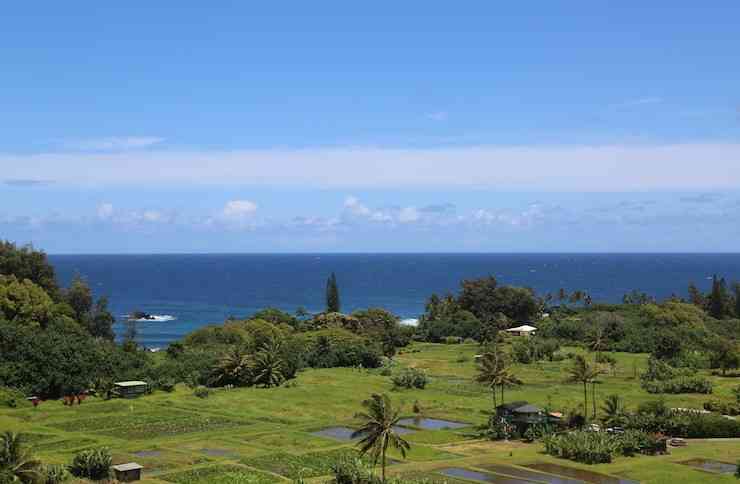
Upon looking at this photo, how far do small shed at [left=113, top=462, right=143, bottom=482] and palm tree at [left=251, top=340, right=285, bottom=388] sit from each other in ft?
105

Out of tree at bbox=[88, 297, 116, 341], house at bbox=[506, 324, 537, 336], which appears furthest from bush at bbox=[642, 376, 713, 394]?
tree at bbox=[88, 297, 116, 341]

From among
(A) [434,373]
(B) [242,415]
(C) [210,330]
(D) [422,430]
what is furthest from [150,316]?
(D) [422,430]

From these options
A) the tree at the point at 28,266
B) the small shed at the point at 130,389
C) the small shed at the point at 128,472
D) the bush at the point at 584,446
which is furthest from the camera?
the tree at the point at 28,266

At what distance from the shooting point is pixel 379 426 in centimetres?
3900

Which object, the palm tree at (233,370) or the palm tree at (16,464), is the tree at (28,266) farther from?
the palm tree at (16,464)

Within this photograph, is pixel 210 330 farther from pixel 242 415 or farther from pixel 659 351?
pixel 659 351

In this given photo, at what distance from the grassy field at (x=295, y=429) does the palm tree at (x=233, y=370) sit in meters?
2.58

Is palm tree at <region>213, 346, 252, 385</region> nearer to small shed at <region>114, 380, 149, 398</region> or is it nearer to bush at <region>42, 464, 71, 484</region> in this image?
small shed at <region>114, 380, 149, 398</region>

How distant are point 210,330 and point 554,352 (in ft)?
139

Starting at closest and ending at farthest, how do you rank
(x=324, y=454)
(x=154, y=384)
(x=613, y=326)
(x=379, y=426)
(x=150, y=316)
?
(x=379, y=426) → (x=324, y=454) → (x=154, y=384) → (x=613, y=326) → (x=150, y=316)

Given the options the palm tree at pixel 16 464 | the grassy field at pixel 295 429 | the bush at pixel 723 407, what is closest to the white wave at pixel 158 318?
the grassy field at pixel 295 429

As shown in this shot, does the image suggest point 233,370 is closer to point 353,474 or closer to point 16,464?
point 353,474

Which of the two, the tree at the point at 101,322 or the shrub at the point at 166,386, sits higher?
the tree at the point at 101,322

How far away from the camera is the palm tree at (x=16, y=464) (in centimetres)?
3647
